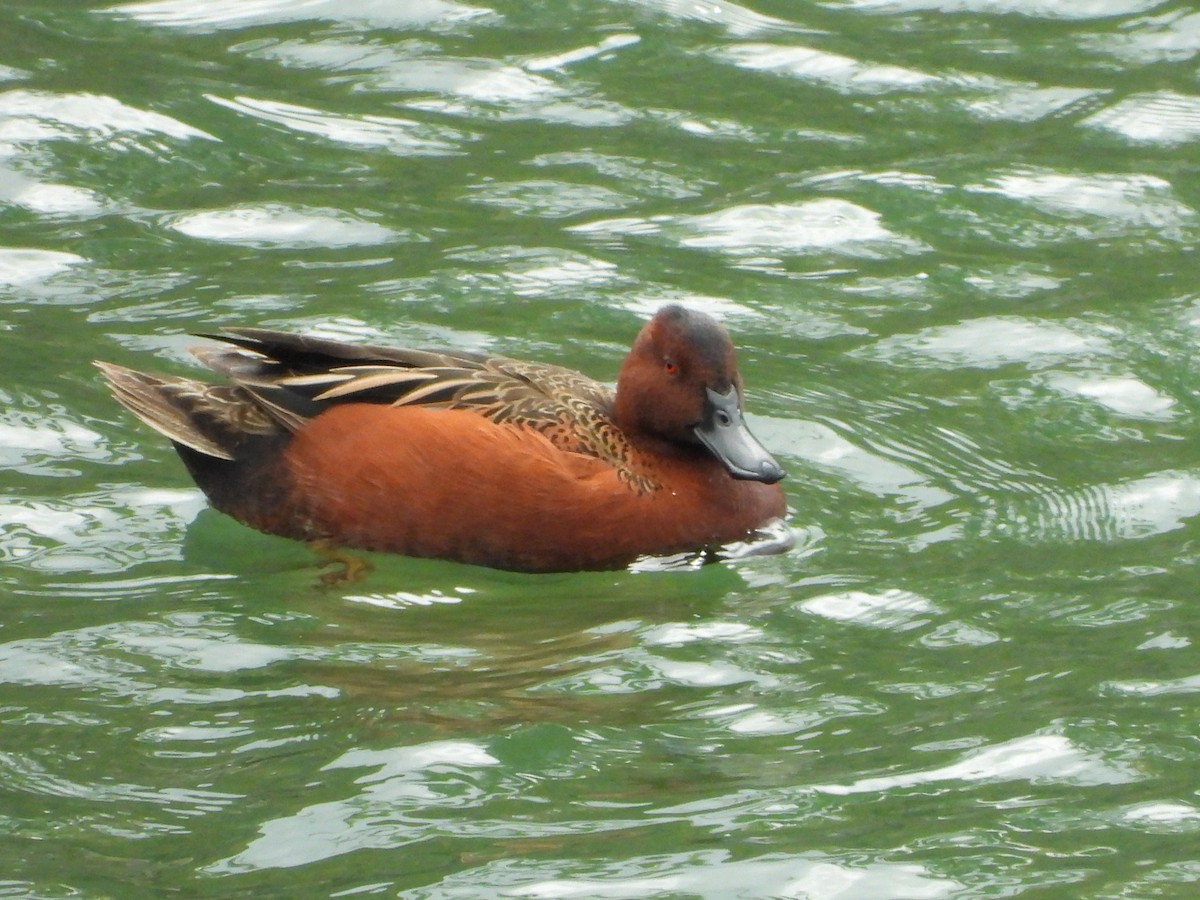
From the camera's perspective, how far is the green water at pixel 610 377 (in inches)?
200

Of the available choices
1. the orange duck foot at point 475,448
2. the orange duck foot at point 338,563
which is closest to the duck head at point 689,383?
the orange duck foot at point 475,448

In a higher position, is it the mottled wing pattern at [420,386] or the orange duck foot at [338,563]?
the mottled wing pattern at [420,386]

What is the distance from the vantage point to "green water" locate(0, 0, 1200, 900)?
5.08 m

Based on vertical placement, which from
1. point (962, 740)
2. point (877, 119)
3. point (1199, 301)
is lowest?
point (962, 740)

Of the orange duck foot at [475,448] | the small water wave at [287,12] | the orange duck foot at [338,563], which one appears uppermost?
the small water wave at [287,12]

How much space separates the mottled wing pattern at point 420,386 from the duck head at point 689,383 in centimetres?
18

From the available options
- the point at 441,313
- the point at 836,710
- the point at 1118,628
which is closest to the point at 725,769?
the point at 836,710

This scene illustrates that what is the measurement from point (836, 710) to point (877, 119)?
5573 mm

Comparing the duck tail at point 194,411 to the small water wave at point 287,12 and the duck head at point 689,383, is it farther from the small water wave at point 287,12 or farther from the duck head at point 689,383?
the small water wave at point 287,12

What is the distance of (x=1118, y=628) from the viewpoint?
6.32 metres

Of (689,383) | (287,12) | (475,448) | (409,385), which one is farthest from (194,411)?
(287,12)

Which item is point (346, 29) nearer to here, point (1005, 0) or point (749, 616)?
point (1005, 0)

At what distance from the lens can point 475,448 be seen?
7047 millimetres

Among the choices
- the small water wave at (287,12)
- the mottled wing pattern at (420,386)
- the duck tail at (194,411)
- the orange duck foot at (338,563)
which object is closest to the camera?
the orange duck foot at (338,563)
